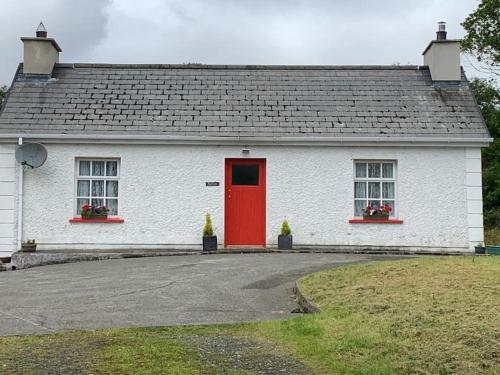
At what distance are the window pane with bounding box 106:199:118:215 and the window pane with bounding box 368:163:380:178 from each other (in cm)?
686

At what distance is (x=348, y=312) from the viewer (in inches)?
265

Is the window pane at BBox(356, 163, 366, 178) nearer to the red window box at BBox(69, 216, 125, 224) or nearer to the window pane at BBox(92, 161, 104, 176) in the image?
the red window box at BBox(69, 216, 125, 224)

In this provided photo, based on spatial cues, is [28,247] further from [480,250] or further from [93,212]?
[480,250]

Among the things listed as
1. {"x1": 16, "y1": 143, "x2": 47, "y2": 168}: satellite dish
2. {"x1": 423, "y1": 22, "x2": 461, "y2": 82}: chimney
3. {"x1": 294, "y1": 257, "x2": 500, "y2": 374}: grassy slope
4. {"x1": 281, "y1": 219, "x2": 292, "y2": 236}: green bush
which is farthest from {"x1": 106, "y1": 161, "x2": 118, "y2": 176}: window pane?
{"x1": 423, "y1": 22, "x2": 461, "y2": 82}: chimney

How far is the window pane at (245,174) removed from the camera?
1531cm

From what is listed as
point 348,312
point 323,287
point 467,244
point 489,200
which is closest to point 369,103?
point 467,244

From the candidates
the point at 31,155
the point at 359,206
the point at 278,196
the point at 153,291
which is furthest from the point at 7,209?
the point at 359,206

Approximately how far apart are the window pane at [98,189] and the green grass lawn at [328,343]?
9.19 metres

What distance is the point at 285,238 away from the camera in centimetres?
1456

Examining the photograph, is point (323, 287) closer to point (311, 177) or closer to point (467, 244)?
point (311, 177)

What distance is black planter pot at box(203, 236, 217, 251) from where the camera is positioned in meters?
14.5

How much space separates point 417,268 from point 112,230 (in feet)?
28.1

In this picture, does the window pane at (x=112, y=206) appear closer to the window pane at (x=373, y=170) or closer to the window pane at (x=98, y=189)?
the window pane at (x=98, y=189)

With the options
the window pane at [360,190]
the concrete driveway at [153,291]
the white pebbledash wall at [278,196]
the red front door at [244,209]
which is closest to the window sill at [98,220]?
the white pebbledash wall at [278,196]
